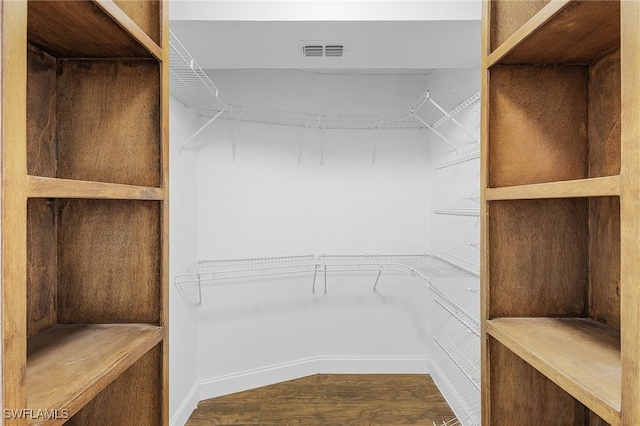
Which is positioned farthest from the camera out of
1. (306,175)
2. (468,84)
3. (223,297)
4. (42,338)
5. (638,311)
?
(306,175)

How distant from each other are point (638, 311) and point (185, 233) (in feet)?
7.60

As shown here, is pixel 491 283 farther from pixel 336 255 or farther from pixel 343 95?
pixel 343 95

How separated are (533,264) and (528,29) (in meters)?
0.59

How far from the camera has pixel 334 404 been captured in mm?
2561

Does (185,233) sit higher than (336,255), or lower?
higher

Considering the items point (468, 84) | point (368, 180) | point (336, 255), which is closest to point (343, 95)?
point (368, 180)

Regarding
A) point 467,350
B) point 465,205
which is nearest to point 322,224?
point 465,205

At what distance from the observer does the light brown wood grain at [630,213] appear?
572 millimetres

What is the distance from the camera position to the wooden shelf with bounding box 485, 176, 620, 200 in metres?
0.65

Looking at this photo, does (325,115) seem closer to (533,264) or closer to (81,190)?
(533,264)

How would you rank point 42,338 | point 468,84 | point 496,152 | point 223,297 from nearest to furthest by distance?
point 42,338, point 496,152, point 468,84, point 223,297

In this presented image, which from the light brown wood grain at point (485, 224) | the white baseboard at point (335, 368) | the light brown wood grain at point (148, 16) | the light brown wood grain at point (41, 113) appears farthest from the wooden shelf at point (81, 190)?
the white baseboard at point (335, 368)

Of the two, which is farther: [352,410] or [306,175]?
[306,175]

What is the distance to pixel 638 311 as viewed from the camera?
22.5 inches
